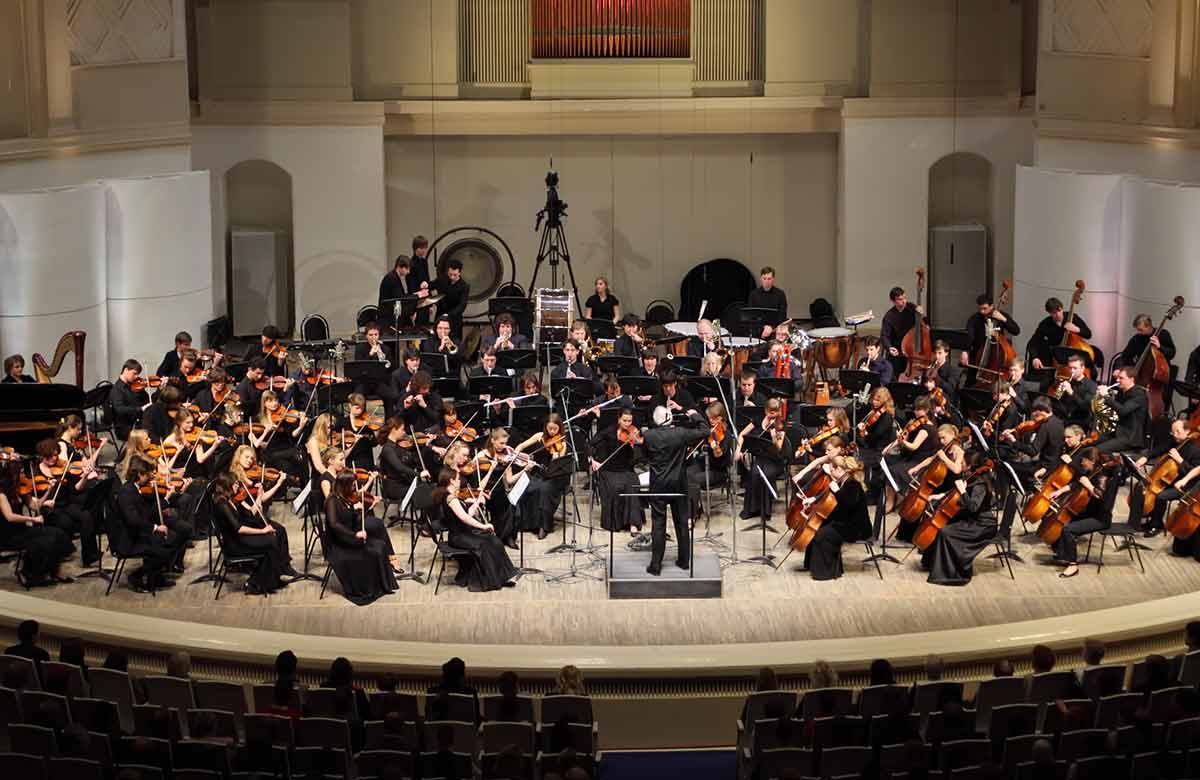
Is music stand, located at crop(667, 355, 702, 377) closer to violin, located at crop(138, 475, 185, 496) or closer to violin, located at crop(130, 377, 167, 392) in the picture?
violin, located at crop(130, 377, 167, 392)

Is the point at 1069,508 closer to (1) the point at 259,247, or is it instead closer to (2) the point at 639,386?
(2) the point at 639,386

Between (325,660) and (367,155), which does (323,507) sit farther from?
(367,155)

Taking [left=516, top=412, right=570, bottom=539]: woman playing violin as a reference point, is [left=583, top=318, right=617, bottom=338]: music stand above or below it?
above

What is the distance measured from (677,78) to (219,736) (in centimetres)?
1249

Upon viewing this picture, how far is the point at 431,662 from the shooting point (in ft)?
35.0

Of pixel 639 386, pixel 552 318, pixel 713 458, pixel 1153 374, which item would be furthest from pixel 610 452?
pixel 1153 374

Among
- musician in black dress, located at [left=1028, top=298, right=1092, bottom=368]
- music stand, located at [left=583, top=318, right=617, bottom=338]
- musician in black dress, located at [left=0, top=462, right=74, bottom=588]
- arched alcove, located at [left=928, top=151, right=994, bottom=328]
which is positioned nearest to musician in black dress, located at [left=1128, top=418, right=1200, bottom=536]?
musician in black dress, located at [left=1028, top=298, right=1092, bottom=368]

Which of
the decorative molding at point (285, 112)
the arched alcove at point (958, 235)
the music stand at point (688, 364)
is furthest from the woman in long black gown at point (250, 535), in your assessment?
the arched alcove at point (958, 235)

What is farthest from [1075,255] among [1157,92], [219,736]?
Result: [219,736]

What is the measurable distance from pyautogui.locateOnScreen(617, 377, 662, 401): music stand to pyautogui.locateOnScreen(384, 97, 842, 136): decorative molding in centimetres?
680

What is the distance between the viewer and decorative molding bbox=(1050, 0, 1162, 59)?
1780 cm

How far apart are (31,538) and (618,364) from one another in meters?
4.89

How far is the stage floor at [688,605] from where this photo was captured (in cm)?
1195

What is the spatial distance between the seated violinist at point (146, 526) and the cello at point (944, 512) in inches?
204
